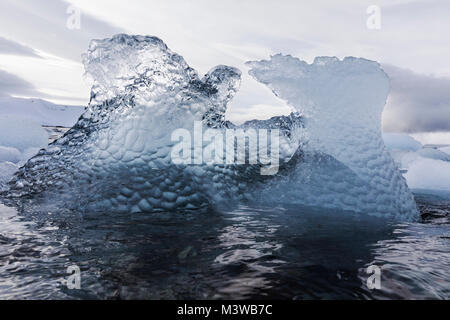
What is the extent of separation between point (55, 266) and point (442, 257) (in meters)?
2.27

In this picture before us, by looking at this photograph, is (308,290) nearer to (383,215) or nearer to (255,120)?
(383,215)

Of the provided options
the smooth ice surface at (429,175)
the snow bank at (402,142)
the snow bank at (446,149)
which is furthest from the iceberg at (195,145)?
the snow bank at (402,142)

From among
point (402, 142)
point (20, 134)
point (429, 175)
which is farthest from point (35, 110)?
point (429, 175)

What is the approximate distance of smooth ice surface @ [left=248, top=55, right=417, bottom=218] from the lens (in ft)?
12.7

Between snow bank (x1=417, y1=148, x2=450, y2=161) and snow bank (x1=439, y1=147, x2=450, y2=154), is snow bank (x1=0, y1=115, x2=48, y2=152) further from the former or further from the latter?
snow bank (x1=439, y1=147, x2=450, y2=154)

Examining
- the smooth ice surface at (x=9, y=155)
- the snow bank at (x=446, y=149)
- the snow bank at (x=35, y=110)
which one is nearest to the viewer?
the smooth ice surface at (x=9, y=155)

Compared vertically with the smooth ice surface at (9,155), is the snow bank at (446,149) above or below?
above

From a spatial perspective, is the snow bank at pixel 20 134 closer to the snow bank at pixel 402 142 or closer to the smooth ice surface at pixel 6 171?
the smooth ice surface at pixel 6 171

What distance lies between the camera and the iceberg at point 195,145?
142 inches

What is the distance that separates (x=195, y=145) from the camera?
3887 mm

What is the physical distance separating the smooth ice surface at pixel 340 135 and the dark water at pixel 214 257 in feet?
2.62

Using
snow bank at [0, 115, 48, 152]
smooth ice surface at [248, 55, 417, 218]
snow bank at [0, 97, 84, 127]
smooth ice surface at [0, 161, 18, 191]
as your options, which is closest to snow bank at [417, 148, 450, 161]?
smooth ice surface at [248, 55, 417, 218]

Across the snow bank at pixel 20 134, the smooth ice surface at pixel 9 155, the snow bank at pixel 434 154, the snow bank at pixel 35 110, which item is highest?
the snow bank at pixel 35 110
